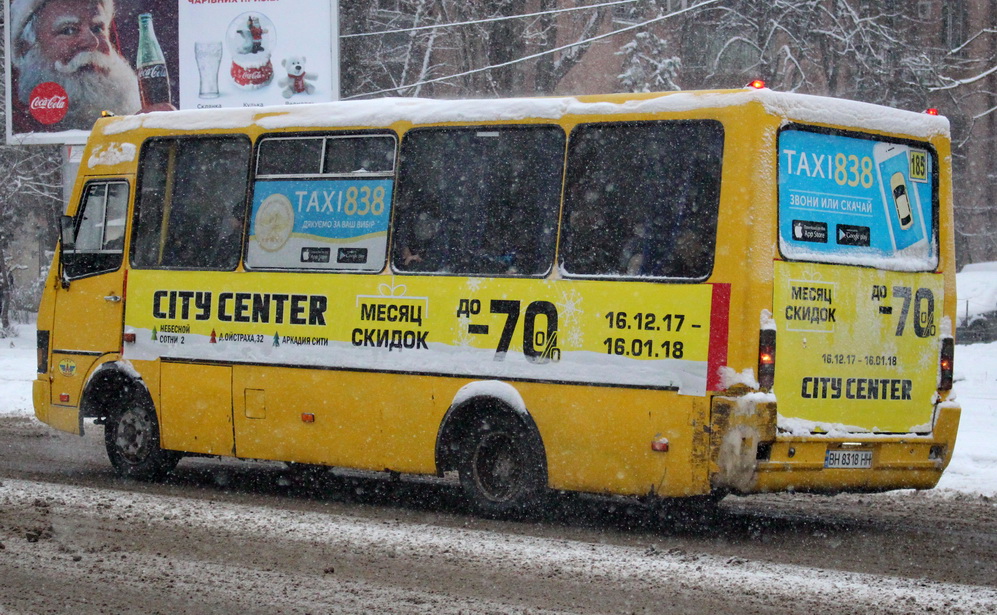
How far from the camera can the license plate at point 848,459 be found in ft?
29.3

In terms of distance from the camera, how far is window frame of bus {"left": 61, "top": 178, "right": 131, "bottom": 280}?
1190 cm

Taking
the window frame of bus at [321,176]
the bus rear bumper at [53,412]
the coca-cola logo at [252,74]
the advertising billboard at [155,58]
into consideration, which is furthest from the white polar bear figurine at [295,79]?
the window frame of bus at [321,176]

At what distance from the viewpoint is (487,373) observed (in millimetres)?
9648

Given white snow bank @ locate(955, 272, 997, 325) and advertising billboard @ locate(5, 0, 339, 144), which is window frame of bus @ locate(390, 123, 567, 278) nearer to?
advertising billboard @ locate(5, 0, 339, 144)

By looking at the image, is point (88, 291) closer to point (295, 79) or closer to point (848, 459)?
point (848, 459)

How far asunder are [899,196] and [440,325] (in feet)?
10.8

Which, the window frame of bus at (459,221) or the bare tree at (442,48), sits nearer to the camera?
the window frame of bus at (459,221)

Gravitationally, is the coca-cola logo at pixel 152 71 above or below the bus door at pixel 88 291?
above

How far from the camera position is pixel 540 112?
966 cm

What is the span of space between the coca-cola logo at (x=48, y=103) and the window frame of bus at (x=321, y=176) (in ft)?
63.5

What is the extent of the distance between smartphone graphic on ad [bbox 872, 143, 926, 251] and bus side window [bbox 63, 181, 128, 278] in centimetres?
631

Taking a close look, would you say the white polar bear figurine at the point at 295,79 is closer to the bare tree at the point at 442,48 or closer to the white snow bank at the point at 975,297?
the bare tree at the point at 442,48

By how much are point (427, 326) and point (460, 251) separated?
591 mm

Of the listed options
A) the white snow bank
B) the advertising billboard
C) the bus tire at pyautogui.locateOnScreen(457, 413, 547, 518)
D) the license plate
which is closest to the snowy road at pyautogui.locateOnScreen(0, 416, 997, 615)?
the bus tire at pyautogui.locateOnScreen(457, 413, 547, 518)
